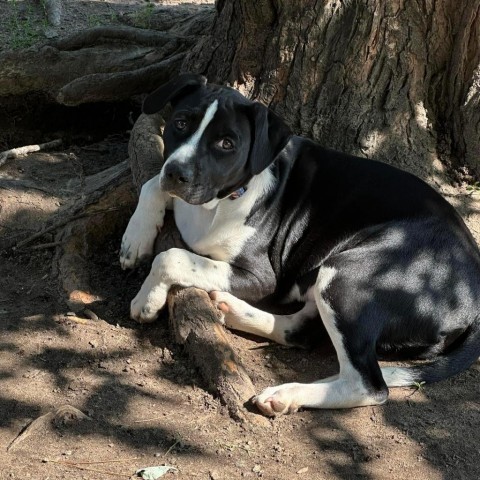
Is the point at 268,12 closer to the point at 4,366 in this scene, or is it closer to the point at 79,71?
the point at 79,71

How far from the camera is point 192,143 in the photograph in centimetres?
458

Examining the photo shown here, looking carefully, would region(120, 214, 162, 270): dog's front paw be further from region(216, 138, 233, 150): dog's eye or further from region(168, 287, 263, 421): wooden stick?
region(216, 138, 233, 150): dog's eye

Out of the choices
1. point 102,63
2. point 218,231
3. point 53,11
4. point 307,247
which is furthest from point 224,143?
point 53,11

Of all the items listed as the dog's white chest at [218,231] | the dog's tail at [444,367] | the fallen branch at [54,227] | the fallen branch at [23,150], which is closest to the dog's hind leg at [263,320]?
the dog's white chest at [218,231]

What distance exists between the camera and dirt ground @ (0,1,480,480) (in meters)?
3.92

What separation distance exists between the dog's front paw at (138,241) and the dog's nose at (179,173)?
0.76 m

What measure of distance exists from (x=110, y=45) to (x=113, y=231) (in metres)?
2.46

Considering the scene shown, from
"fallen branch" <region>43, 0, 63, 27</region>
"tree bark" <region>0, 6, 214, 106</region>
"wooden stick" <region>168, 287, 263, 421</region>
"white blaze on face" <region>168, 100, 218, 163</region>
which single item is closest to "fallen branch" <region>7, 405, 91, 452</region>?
"wooden stick" <region>168, 287, 263, 421</region>

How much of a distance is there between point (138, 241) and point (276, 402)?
4.96ft

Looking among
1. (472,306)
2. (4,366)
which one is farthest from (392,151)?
(4,366)

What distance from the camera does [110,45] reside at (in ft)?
24.8

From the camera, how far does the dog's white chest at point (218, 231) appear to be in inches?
196

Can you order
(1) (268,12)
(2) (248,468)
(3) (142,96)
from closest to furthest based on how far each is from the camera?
(2) (248,468), (1) (268,12), (3) (142,96)

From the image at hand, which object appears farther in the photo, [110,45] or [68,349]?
[110,45]
